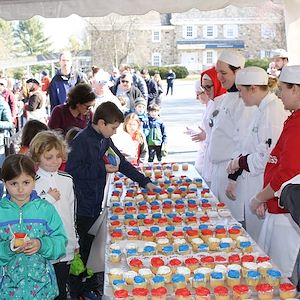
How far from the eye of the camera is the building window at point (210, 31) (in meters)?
44.2

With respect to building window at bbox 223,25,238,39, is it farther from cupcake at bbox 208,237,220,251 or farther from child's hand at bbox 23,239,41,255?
child's hand at bbox 23,239,41,255

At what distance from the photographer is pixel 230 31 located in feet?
148

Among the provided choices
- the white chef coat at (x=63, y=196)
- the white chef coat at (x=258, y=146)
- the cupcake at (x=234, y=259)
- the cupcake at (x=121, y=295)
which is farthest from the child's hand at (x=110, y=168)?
the cupcake at (x=121, y=295)

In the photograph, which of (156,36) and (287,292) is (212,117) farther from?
(156,36)

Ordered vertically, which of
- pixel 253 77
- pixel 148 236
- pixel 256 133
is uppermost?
pixel 253 77

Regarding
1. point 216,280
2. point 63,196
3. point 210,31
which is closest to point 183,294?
point 216,280

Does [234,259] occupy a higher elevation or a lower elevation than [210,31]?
higher

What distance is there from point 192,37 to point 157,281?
142 ft

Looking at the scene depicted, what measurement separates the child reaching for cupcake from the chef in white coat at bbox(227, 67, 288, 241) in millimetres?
1468

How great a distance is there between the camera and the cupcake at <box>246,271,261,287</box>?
7.33 ft

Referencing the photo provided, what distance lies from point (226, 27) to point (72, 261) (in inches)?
1676

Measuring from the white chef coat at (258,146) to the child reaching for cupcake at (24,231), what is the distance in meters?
1.45

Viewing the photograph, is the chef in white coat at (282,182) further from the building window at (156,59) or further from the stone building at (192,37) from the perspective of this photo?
the building window at (156,59)

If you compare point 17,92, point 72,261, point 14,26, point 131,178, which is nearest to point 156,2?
point 131,178
